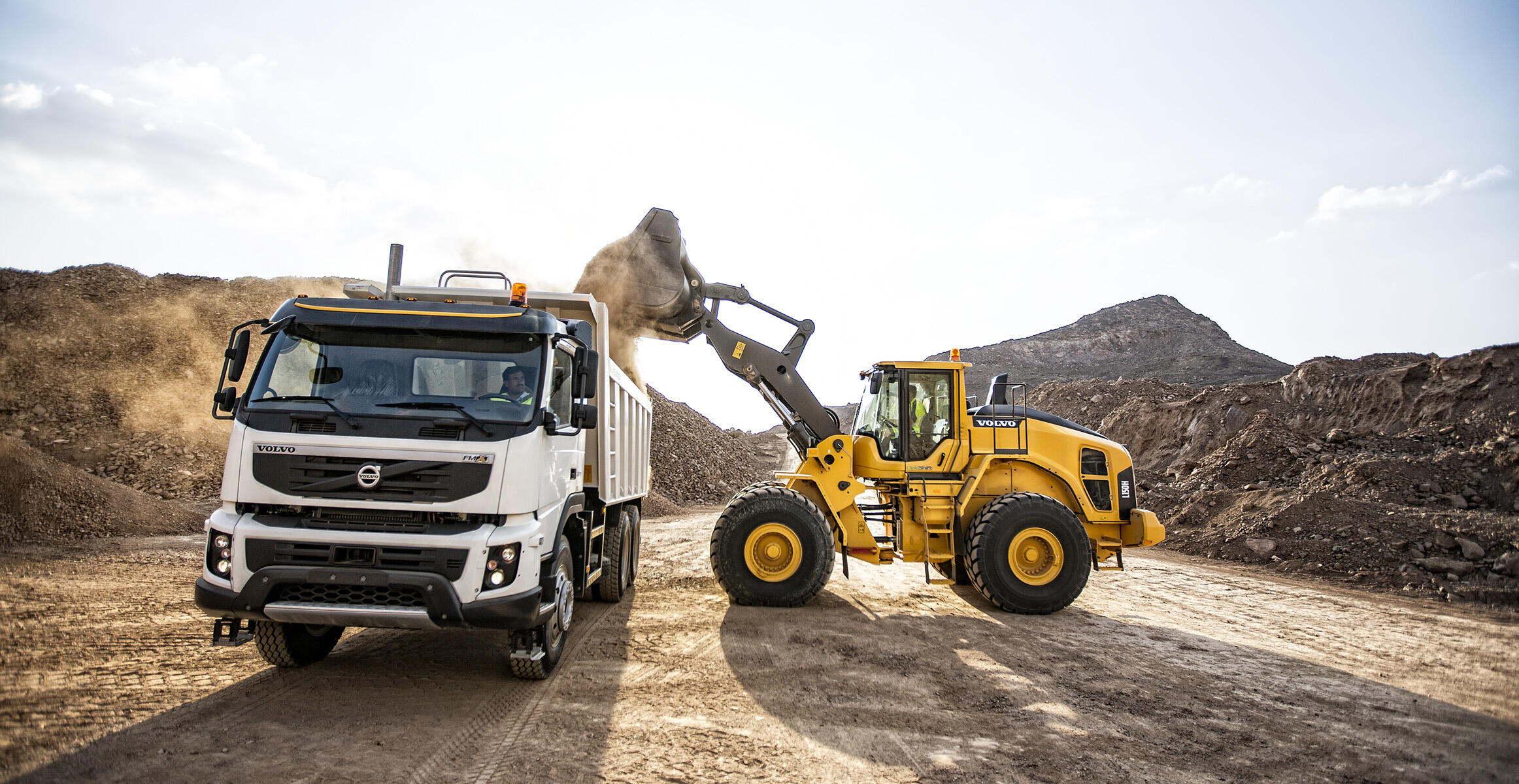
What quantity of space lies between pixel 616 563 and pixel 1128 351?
195 ft

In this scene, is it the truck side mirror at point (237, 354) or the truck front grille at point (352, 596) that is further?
the truck side mirror at point (237, 354)

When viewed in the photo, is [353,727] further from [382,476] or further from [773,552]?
[773,552]

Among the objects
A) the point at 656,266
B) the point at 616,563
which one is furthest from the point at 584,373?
the point at 656,266

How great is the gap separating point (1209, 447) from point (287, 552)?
26.4 meters

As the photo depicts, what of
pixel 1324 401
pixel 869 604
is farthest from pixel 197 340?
pixel 1324 401

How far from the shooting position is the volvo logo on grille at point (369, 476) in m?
4.77

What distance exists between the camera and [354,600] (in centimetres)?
471

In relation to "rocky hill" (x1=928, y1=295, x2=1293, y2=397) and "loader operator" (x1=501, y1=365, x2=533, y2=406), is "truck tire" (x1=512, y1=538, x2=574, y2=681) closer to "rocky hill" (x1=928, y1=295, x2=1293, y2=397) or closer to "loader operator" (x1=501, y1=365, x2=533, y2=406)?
"loader operator" (x1=501, y1=365, x2=533, y2=406)

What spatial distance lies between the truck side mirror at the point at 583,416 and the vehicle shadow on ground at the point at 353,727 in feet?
6.38

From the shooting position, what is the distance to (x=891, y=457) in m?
9.51

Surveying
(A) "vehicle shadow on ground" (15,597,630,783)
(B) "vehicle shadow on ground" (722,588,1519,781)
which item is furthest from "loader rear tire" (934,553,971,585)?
(A) "vehicle shadow on ground" (15,597,630,783)

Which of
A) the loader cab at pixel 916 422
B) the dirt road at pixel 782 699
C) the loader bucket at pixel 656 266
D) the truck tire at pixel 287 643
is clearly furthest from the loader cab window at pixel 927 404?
the truck tire at pixel 287 643

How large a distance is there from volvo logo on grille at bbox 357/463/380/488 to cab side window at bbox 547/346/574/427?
1.20 meters

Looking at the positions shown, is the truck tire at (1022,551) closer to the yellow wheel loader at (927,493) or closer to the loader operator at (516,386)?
the yellow wheel loader at (927,493)
